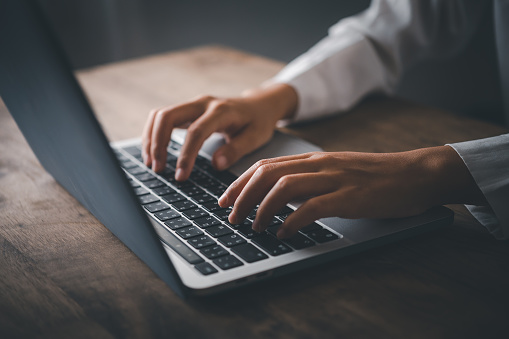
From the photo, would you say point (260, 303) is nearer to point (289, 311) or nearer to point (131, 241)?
point (289, 311)

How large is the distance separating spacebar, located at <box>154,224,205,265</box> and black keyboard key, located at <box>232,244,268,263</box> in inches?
1.4

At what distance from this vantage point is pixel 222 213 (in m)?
0.53

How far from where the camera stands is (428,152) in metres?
0.57

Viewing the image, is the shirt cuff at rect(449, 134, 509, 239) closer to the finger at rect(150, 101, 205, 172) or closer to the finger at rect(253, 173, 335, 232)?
the finger at rect(253, 173, 335, 232)

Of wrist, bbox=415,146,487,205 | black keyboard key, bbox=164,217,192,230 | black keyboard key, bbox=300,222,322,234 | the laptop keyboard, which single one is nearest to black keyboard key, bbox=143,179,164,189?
the laptop keyboard

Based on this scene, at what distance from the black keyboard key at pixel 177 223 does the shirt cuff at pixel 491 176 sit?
12.1 inches

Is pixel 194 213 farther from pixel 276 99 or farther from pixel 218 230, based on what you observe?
pixel 276 99

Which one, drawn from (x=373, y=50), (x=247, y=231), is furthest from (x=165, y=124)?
(x=373, y=50)

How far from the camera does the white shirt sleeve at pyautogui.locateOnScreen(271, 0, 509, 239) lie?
928mm

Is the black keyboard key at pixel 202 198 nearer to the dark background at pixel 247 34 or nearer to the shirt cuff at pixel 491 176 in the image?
the shirt cuff at pixel 491 176

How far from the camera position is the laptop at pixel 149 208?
0.36 metres

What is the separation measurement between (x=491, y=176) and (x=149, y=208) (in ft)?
1.22

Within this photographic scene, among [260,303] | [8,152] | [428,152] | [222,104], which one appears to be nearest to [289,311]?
[260,303]

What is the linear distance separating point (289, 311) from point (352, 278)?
0.08 m
